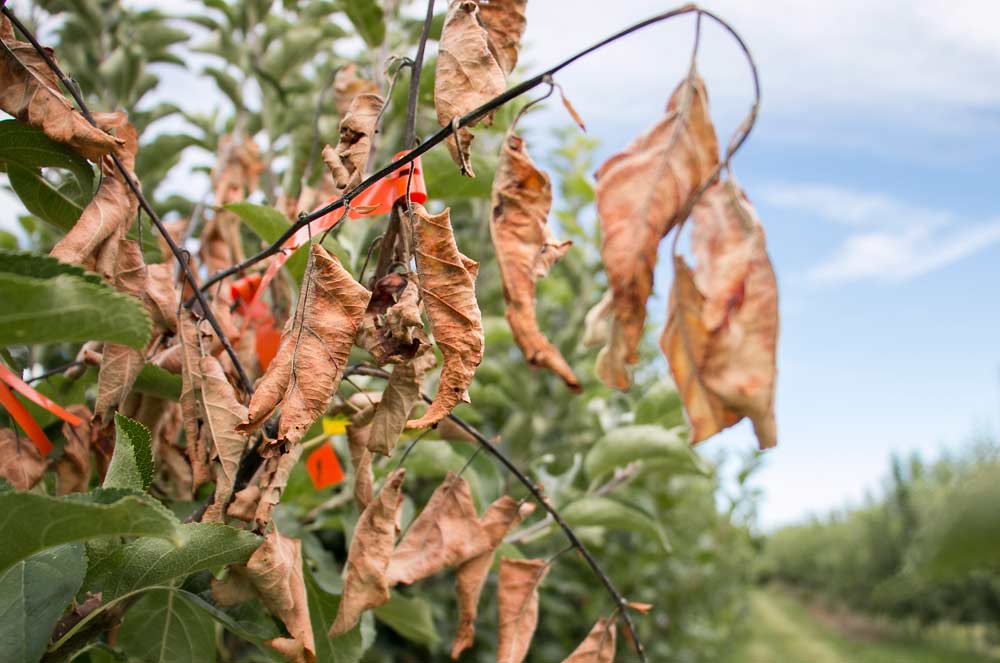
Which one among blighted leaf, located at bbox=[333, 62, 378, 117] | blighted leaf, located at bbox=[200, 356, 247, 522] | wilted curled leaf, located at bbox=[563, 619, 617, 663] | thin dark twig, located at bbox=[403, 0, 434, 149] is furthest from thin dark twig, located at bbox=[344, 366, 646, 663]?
blighted leaf, located at bbox=[333, 62, 378, 117]

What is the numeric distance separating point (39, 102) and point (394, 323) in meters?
0.45

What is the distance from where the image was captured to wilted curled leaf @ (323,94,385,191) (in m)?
0.89

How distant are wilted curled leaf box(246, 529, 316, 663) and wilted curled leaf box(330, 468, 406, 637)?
0.05 meters

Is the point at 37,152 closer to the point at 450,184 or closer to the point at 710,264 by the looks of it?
the point at 450,184

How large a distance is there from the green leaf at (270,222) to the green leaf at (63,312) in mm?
465


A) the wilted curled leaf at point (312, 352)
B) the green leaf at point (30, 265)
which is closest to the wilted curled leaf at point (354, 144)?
the wilted curled leaf at point (312, 352)

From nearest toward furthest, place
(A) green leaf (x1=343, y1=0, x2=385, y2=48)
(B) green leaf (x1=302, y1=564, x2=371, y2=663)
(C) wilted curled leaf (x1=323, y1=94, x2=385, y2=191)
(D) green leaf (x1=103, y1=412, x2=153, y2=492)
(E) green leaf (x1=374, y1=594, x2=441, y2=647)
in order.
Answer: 1. (D) green leaf (x1=103, y1=412, x2=153, y2=492)
2. (C) wilted curled leaf (x1=323, y1=94, x2=385, y2=191)
3. (B) green leaf (x1=302, y1=564, x2=371, y2=663)
4. (E) green leaf (x1=374, y1=594, x2=441, y2=647)
5. (A) green leaf (x1=343, y1=0, x2=385, y2=48)

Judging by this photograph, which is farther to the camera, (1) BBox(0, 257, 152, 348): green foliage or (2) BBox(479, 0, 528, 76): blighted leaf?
(2) BBox(479, 0, 528, 76): blighted leaf

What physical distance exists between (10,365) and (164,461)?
9.7 inches

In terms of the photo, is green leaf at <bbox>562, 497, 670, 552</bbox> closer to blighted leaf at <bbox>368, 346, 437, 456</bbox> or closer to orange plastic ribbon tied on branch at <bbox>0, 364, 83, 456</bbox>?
blighted leaf at <bbox>368, 346, 437, 456</bbox>

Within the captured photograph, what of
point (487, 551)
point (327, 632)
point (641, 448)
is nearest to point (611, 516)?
point (641, 448)

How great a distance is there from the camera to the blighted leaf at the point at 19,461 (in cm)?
98

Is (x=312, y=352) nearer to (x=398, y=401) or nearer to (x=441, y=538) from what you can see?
(x=398, y=401)

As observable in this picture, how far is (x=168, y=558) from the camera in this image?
2.55 ft
